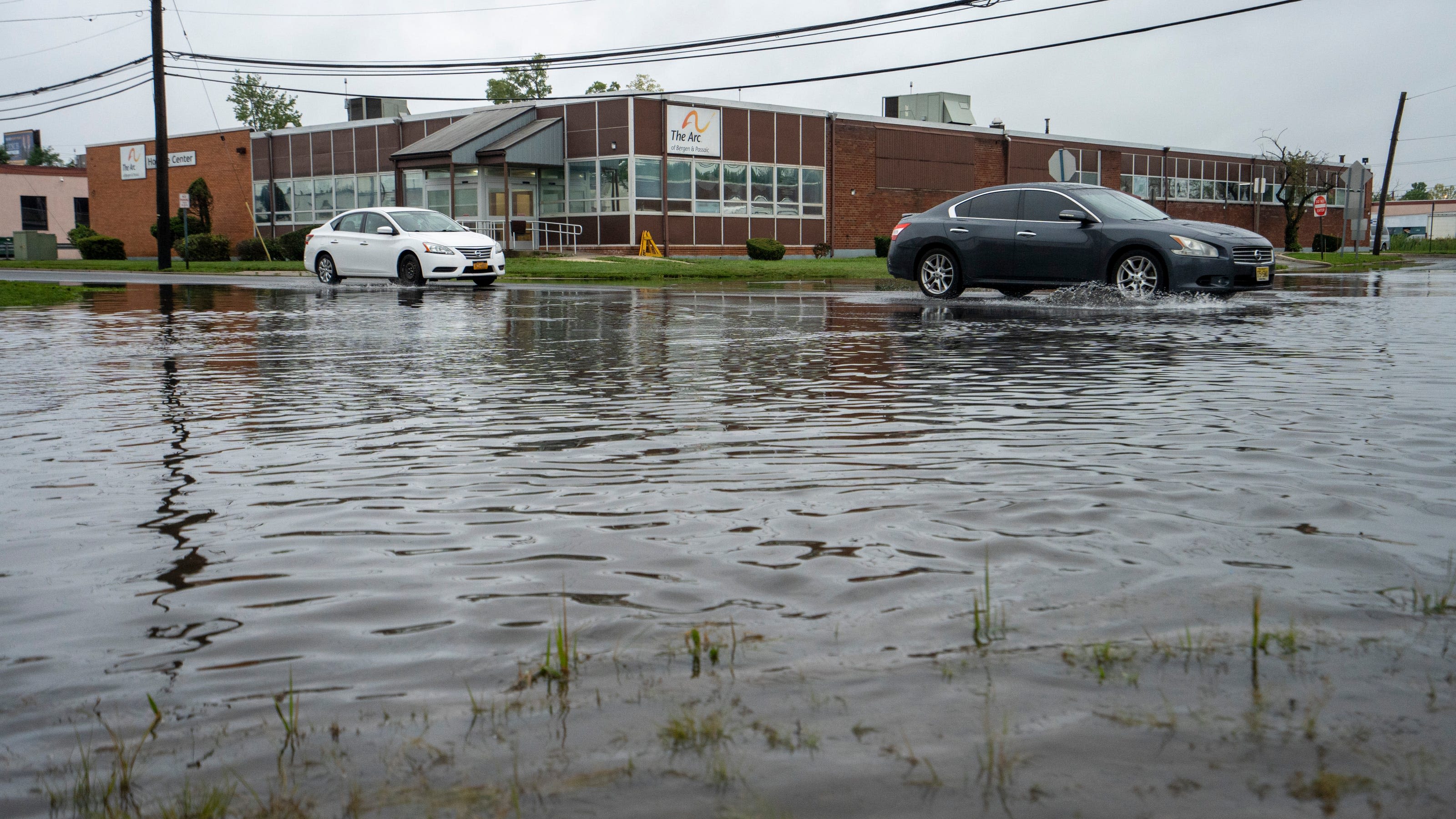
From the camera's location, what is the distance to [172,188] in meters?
59.4

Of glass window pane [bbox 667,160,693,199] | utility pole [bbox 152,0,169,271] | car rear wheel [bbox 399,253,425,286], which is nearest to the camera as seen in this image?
car rear wheel [bbox 399,253,425,286]

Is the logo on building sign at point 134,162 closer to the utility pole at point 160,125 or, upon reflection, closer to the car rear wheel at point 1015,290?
the utility pole at point 160,125

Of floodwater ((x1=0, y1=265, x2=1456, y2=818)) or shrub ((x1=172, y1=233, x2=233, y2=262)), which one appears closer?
floodwater ((x1=0, y1=265, x2=1456, y2=818))

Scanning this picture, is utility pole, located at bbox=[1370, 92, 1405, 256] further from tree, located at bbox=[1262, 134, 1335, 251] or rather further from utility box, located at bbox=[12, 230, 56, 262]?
utility box, located at bbox=[12, 230, 56, 262]

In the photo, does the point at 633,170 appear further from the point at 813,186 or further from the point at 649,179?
the point at 813,186

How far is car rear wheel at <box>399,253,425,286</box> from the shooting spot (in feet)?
84.5

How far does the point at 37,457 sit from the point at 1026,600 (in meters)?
4.79

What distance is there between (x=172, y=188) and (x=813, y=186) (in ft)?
102

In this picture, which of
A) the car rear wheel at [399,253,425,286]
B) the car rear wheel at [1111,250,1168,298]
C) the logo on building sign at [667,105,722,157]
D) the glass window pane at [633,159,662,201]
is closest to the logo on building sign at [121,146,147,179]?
the glass window pane at [633,159,662,201]

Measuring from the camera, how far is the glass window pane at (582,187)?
4475cm

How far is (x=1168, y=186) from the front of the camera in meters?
64.4

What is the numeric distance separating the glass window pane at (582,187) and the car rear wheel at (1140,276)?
99.4 ft

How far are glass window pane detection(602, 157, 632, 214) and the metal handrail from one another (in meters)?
1.70

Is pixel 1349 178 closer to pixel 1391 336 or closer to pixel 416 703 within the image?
pixel 1391 336
